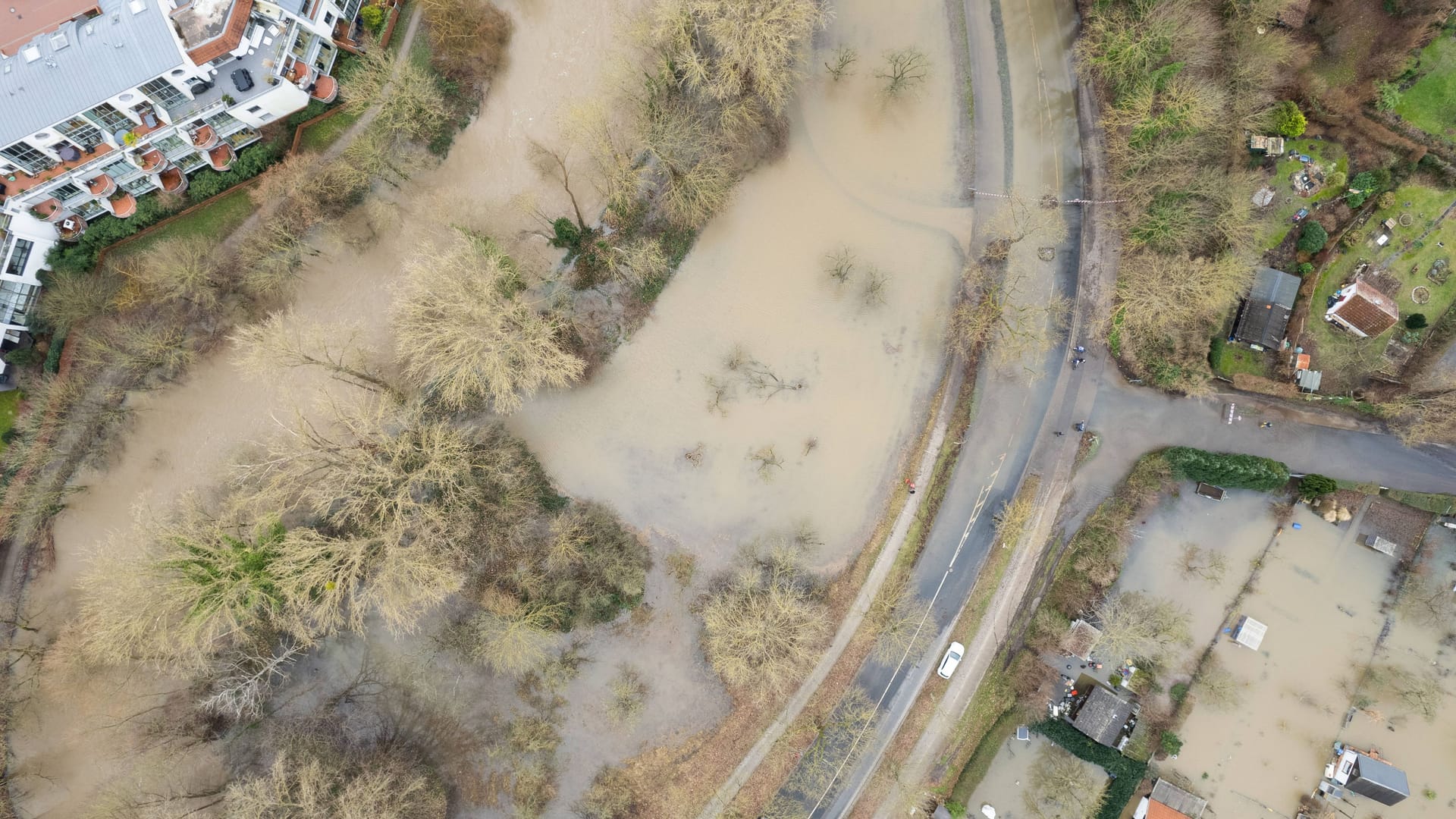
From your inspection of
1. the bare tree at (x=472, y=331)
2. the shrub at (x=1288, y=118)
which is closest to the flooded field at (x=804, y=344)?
the bare tree at (x=472, y=331)

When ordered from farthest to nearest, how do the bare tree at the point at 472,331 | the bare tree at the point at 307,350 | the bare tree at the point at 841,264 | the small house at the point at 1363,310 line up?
the bare tree at the point at 841,264 < the small house at the point at 1363,310 < the bare tree at the point at 307,350 < the bare tree at the point at 472,331

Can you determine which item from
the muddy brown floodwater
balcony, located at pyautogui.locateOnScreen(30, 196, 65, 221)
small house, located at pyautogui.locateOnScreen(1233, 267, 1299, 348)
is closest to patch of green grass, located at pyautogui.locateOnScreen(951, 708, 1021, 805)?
the muddy brown floodwater

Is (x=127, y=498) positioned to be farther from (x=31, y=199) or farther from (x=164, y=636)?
(x=31, y=199)

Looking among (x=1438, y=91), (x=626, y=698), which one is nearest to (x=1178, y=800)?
(x=626, y=698)

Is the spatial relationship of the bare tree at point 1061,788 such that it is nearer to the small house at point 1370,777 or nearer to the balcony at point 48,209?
the small house at point 1370,777

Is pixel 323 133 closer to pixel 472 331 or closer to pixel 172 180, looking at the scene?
pixel 172 180

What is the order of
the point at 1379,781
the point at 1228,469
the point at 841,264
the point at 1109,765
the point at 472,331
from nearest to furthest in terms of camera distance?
the point at 472,331
the point at 1379,781
the point at 1228,469
the point at 1109,765
the point at 841,264
